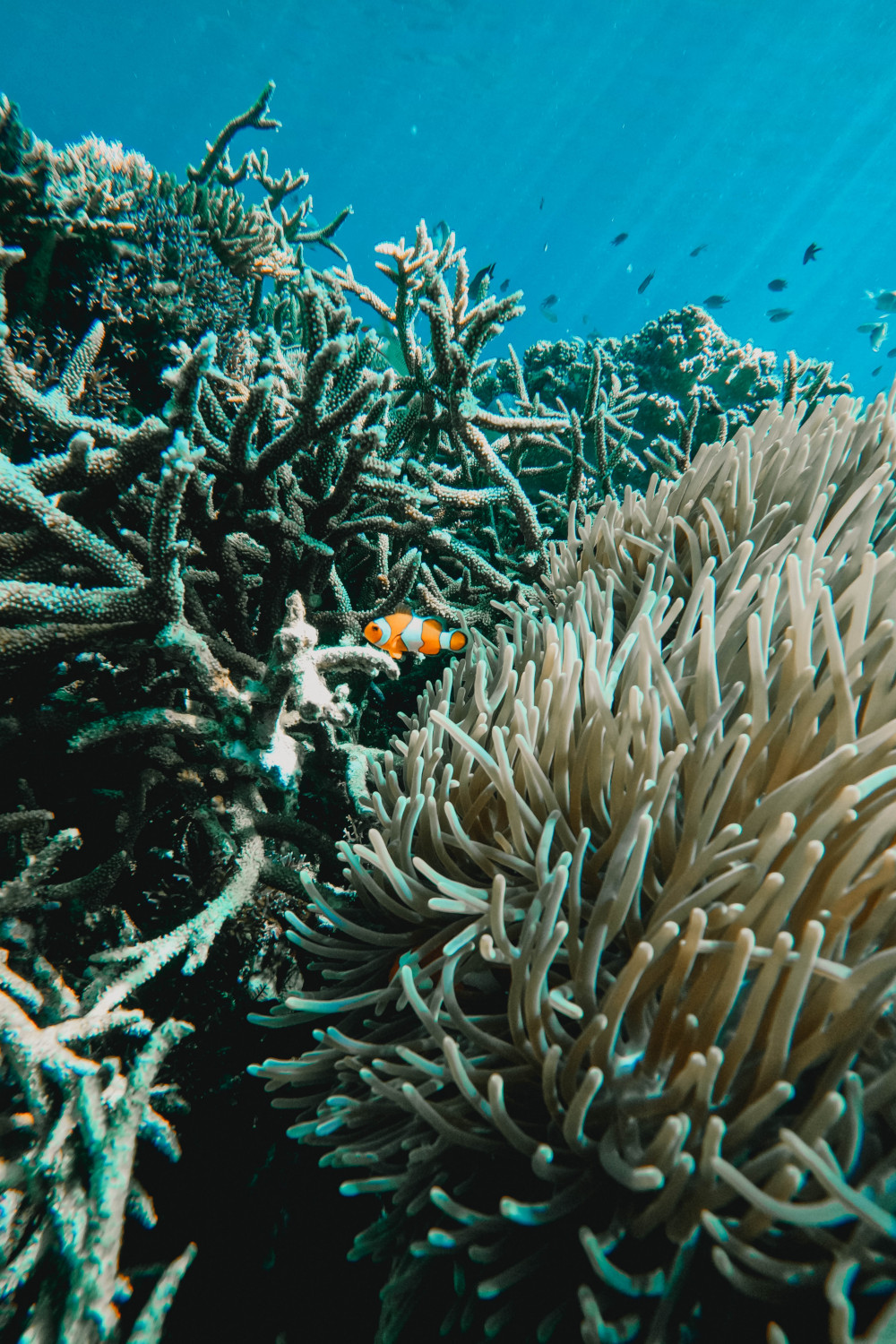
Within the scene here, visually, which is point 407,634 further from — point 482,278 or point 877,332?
point 877,332

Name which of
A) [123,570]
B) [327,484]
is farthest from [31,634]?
[327,484]

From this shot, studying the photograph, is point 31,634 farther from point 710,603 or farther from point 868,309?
point 868,309

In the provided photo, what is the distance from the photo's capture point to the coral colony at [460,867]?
78 centimetres

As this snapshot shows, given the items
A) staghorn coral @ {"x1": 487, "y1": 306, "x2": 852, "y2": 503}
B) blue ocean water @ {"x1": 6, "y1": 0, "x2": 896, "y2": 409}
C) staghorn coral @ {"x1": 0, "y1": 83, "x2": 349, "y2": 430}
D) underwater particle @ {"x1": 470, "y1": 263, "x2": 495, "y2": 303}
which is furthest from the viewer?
blue ocean water @ {"x1": 6, "y1": 0, "x2": 896, "y2": 409}

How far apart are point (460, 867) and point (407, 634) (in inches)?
41.2

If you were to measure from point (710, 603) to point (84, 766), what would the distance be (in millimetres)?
1669

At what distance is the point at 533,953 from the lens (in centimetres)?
95

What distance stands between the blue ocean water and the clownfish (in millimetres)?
39489

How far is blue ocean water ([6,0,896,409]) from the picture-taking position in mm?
40281

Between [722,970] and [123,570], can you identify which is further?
[123,570]

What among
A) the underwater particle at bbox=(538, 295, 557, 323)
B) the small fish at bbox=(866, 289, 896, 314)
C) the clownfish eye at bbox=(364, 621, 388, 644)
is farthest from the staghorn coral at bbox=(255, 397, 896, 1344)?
the small fish at bbox=(866, 289, 896, 314)

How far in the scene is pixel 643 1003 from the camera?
2.99 feet

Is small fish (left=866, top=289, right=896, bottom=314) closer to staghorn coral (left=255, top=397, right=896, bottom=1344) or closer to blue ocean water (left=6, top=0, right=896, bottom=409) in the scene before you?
staghorn coral (left=255, top=397, right=896, bottom=1344)

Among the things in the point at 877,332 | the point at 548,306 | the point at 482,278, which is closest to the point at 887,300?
the point at 877,332
